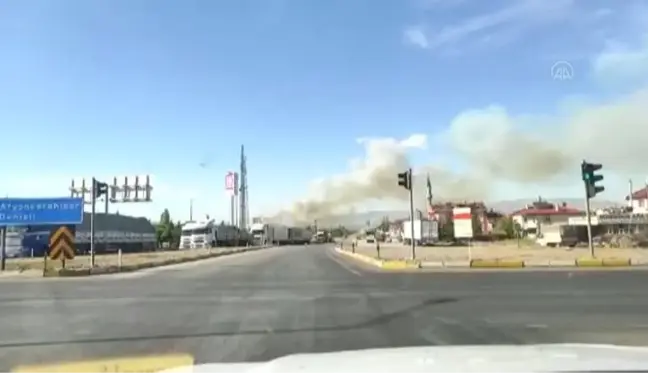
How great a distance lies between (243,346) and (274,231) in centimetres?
13146

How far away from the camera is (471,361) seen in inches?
118

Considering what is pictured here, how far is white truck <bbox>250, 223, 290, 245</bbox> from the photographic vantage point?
137 meters

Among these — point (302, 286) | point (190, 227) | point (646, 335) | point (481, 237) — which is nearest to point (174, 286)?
point (302, 286)

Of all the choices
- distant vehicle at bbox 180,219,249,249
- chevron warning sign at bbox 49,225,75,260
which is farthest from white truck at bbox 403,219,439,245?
chevron warning sign at bbox 49,225,75,260

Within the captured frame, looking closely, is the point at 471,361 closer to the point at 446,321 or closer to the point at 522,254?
the point at 446,321

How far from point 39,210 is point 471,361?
130 ft

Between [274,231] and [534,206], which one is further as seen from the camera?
[534,206]

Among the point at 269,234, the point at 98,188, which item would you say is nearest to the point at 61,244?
the point at 98,188

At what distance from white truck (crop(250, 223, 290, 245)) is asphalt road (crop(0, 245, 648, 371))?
11464 centimetres

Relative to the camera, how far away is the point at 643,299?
643 inches

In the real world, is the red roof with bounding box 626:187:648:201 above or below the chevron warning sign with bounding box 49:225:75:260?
above

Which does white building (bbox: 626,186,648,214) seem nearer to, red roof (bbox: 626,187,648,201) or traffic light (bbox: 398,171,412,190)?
red roof (bbox: 626,187,648,201)

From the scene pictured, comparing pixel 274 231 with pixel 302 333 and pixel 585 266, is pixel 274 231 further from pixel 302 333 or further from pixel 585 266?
pixel 302 333

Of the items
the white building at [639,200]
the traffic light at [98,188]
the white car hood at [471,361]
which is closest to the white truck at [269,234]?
the white building at [639,200]
